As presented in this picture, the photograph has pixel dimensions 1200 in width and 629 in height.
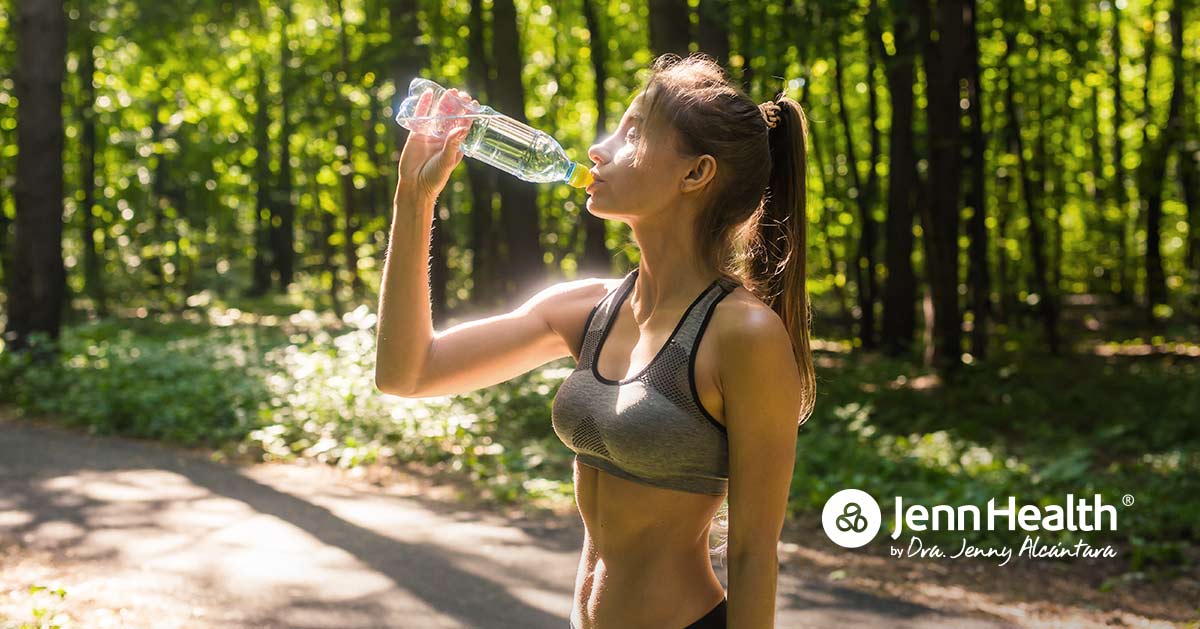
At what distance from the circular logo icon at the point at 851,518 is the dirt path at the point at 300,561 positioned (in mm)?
521

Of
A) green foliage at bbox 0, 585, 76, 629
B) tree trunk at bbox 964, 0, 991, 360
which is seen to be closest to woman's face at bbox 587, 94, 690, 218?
green foliage at bbox 0, 585, 76, 629

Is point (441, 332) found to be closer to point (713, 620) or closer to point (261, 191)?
point (713, 620)

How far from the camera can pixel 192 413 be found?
1212 centimetres

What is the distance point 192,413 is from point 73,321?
14.7 metres

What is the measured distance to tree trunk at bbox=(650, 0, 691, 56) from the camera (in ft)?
42.9

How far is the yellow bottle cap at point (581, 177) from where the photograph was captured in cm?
254

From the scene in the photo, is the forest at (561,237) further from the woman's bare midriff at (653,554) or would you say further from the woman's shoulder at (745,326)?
the woman's bare midriff at (653,554)

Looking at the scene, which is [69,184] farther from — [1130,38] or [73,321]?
[1130,38]

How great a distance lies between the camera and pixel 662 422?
2271mm

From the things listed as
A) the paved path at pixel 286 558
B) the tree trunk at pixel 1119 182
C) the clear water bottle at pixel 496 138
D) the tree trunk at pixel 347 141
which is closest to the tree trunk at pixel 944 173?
the tree trunk at pixel 347 141

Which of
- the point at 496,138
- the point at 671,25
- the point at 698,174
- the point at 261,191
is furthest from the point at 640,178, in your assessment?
the point at 261,191

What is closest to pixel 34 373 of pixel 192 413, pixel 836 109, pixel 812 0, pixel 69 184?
pixel 192 413

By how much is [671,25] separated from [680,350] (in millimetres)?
11290

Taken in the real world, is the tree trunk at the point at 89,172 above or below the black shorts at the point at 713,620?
above
